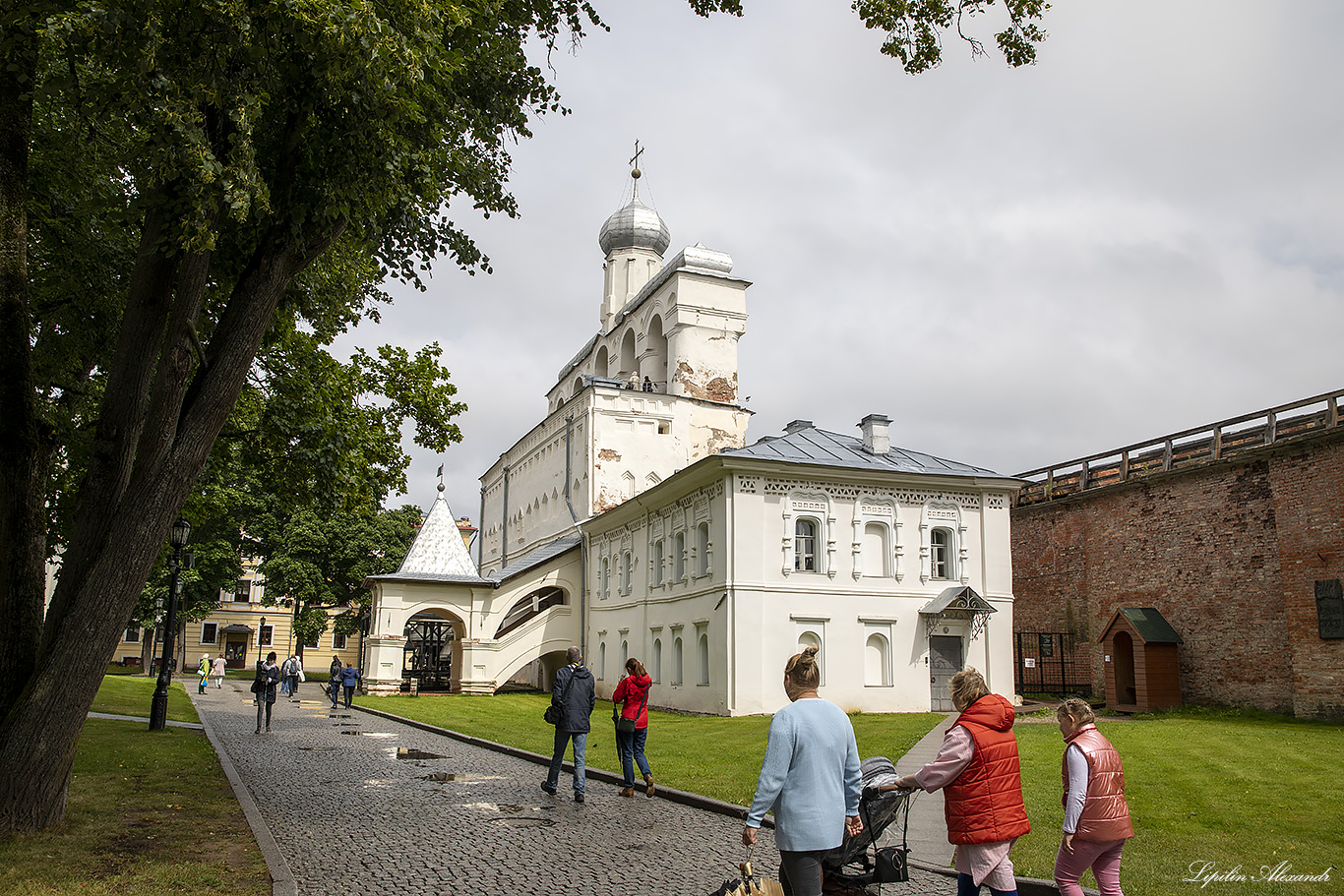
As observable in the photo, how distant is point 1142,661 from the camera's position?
25.1 metres

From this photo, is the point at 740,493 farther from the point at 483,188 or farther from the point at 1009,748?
the point at 1009,748

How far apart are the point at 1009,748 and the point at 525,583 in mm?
32736

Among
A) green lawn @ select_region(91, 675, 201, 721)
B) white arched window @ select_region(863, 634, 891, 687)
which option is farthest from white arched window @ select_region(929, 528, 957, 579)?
green lawn @ select_region(91, 675, 201, 721)

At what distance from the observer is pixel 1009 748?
227 inches

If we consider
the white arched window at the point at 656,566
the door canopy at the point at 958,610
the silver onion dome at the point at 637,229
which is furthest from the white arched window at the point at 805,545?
the silver onion dome at the point at 637,229

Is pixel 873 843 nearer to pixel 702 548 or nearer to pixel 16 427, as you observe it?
pixel 16 427

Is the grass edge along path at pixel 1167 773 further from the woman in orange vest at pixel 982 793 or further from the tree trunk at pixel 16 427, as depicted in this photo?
the tree trunk at pixel 16 427

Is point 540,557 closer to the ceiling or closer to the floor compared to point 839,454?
closer to the floor

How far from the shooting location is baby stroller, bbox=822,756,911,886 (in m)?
5.50

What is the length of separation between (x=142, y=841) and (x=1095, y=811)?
7.36 meters

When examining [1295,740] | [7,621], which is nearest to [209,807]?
[7,621]

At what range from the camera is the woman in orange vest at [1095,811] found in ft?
19.3

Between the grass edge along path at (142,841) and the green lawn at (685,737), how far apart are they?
5.40m

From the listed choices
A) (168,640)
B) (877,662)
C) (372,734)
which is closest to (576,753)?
(372,734)
